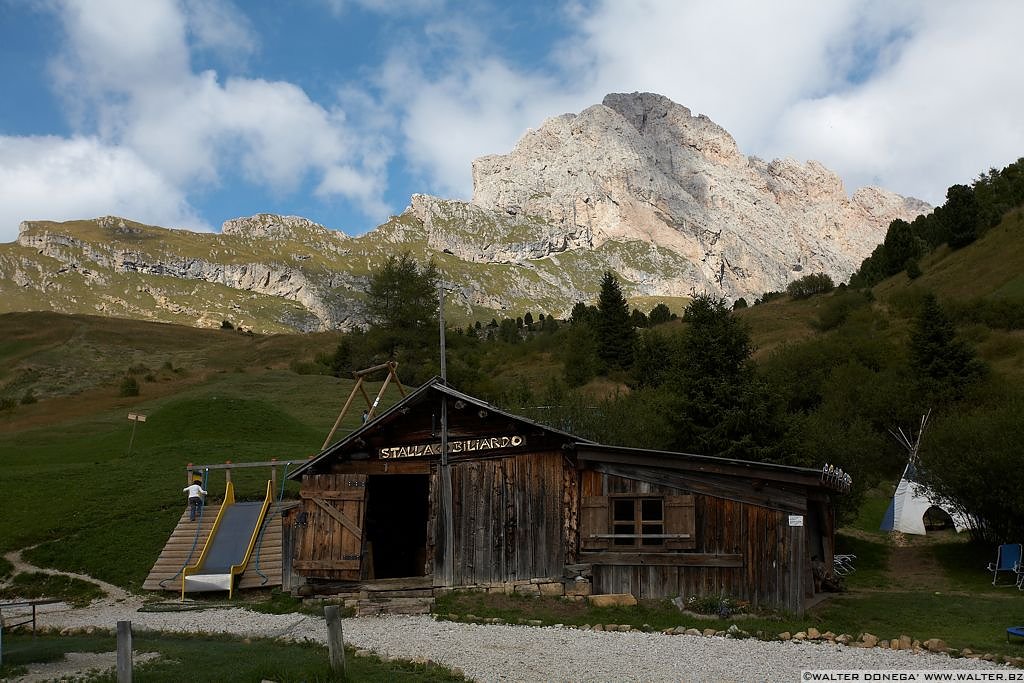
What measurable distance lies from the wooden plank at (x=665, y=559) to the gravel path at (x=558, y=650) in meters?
3.10

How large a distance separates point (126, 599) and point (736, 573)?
15.6 m

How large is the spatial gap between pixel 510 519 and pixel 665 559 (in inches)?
155

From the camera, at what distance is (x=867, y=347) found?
60500mm

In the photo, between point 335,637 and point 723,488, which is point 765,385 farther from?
point 335,637

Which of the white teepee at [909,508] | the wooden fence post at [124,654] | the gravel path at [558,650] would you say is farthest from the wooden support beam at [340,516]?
the white teepee at [909,508]

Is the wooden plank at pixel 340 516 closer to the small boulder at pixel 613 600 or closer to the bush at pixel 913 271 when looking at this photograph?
the small boulder at pixel 613 600

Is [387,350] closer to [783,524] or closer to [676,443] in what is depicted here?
[676,443]

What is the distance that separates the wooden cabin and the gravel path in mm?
2627

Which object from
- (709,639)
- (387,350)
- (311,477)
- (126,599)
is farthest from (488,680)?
(387,350)

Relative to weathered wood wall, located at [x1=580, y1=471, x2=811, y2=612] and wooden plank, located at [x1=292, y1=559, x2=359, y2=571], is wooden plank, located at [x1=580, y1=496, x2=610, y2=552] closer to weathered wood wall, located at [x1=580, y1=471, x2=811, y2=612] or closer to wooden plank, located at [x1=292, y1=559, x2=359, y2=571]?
weathered wood wall, located at [x1=580, y1=471, x2=811, y2=612]

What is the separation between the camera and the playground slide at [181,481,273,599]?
21.2 meters

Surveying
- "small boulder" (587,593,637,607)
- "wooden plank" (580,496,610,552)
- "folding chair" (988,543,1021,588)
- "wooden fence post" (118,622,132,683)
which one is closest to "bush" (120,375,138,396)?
"wooden plank" (580,496,610,552)

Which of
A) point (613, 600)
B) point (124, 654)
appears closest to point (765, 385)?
point (613, 600)

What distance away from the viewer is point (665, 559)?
1833 cm
